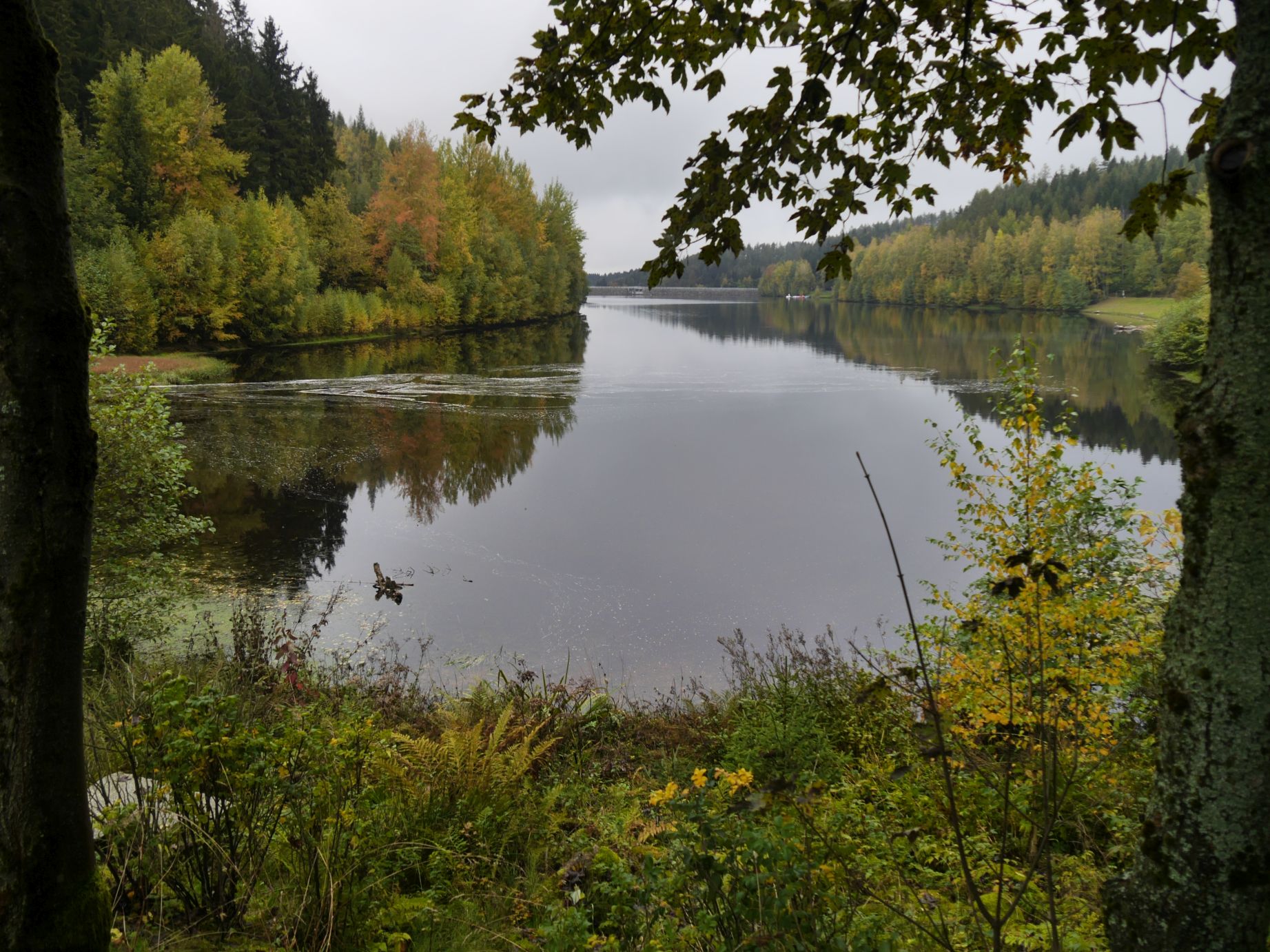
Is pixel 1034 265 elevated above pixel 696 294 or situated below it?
below

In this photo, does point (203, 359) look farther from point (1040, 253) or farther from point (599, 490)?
point (1040, 253)

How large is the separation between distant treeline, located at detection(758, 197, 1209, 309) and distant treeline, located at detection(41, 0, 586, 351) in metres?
31.9

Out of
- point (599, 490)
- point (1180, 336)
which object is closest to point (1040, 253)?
point (1180, 336)

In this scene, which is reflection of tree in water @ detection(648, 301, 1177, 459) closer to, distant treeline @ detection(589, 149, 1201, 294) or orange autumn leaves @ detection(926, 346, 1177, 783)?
orange autumn leaves @ detection(926, 346, 1177, 783)

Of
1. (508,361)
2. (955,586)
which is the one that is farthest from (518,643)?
(508,361)

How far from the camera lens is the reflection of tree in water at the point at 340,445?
1274 centimetres

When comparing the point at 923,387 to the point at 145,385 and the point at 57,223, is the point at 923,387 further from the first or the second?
the point at 57,223

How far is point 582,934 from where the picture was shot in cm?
235

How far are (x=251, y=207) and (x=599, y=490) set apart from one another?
3016 centimetres

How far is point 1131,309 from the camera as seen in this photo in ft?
244

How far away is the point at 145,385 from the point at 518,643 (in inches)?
198

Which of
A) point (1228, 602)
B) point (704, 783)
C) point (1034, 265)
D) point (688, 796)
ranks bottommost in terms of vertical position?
point (688, 796)

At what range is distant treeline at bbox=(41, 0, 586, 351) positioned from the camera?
31109 mm

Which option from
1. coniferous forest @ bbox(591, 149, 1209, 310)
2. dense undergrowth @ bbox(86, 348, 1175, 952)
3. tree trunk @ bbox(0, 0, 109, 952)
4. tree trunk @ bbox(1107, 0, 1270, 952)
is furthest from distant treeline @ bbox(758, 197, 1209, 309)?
tree trunk @ bbox(0, 0, 109, 952)
